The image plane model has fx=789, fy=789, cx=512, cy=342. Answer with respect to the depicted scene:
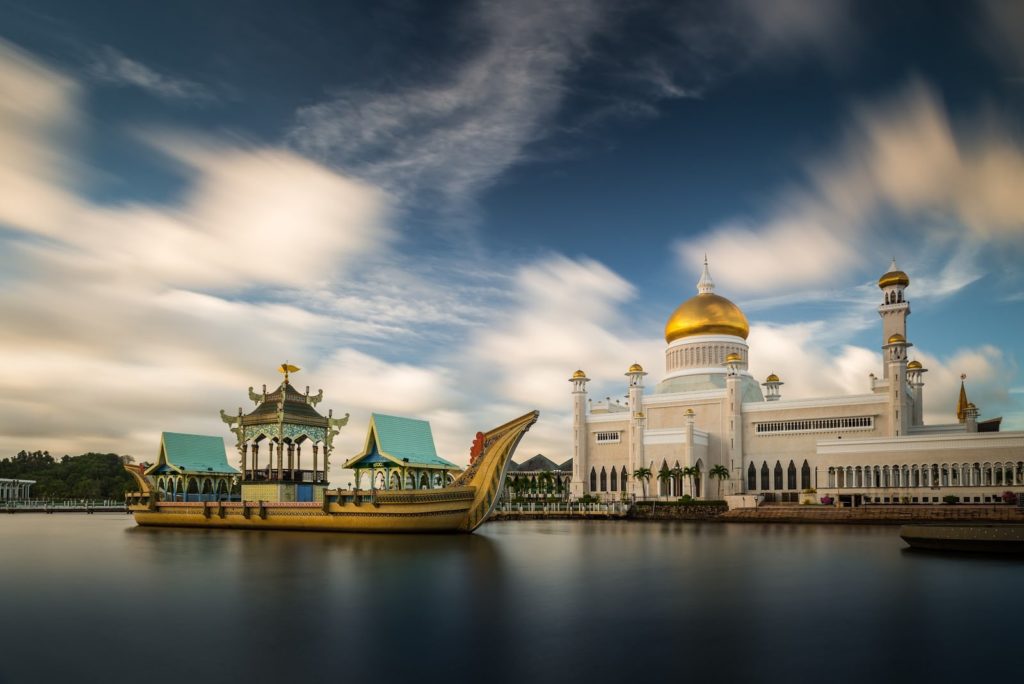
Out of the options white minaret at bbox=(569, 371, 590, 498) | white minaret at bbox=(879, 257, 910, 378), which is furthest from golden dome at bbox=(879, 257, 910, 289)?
white minaret at bbox=(569, 371, 590, 498)

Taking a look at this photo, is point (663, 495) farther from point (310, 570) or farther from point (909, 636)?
point (909, 636)

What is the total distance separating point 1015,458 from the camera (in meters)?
50.1

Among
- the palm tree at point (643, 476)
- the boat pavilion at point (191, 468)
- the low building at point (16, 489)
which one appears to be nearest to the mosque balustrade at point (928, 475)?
the palm tree at point (643, 476)

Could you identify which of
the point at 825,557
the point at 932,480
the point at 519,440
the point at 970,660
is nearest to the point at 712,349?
the point at 932,480

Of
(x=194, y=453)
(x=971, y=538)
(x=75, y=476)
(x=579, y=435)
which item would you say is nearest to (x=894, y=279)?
(x=579, y=435)

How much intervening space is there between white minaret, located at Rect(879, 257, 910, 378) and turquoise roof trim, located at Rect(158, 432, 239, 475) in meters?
49.0

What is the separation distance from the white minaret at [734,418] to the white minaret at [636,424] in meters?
5.50

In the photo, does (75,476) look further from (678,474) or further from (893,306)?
(893,306)

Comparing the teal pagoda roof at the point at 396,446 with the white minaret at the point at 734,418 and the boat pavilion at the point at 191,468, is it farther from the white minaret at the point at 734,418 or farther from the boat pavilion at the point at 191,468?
the white minaret at the point at 734,418

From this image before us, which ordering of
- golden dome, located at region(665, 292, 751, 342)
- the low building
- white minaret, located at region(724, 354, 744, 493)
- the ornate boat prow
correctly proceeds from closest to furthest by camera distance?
the ornate boat prow → white minaret, located at region(724, 354, 744, 493) → golden dome, located at region(665, 292, 751, 342) → the low building

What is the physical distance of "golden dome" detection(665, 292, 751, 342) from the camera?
7275 centimetres

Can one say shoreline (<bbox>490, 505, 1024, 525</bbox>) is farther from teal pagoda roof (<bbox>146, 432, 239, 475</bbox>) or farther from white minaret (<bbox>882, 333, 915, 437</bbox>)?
teal pagoda roof (<bbox>146, 432, 239, 475</bbox>)

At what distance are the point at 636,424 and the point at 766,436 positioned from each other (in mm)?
10638

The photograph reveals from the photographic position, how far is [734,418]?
215 feet
